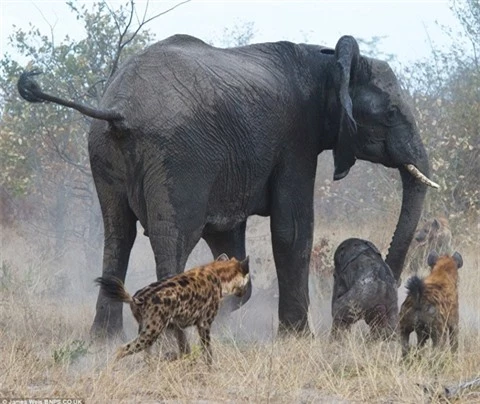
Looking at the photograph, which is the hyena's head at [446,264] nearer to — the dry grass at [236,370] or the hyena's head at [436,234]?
the dry grass at [236,370]

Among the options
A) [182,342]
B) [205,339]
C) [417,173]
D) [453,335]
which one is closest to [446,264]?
[453,335]

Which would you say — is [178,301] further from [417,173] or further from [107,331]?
[417,173]

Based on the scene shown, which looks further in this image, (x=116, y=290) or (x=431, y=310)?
(x=431, y=310)

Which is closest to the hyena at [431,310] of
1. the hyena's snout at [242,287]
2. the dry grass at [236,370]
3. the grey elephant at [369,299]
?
the dry grass at [236,370]

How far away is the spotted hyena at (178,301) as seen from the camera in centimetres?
759

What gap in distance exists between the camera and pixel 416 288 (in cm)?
837

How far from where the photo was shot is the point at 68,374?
7.71 meters

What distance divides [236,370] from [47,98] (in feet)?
8.20

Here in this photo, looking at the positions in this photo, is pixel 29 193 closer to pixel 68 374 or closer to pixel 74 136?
pixel 74 136

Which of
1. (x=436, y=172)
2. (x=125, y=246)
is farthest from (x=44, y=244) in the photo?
(x=125, y=246)

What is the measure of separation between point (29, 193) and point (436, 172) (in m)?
6.04

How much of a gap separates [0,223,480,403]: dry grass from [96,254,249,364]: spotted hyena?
167 millimetres

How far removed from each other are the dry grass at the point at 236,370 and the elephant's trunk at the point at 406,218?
2.78 feet

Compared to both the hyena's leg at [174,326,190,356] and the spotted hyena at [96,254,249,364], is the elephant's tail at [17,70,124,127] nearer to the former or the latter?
the spotted hyena at [96,254,249,364]
